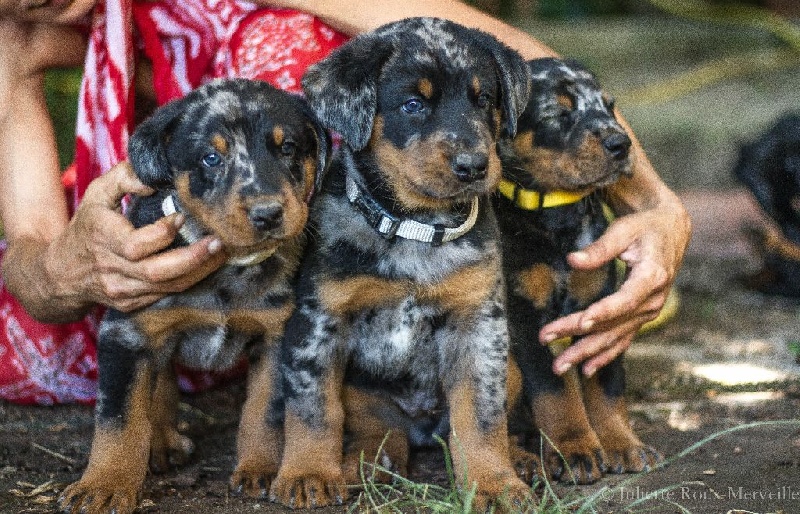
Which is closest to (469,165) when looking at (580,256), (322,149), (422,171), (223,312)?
(422,171)

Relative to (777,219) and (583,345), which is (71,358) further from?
(777,219)

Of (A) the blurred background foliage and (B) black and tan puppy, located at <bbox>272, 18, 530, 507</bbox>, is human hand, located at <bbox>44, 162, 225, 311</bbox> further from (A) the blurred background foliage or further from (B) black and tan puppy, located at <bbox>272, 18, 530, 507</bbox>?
(A) the blurred background foliage

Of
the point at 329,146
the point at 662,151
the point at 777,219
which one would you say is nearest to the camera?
the point at 329,146

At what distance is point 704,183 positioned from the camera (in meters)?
9.98

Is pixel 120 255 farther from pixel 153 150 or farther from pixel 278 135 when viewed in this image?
pixel 278 135

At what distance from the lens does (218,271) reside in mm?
3992

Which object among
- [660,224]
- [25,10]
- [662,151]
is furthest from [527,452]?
[662,151]

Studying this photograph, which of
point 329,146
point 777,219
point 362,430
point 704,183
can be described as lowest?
point 704,183

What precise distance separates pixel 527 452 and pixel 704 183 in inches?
256

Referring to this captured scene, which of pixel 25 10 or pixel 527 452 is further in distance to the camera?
pixel 25 10

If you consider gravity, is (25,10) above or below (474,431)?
above

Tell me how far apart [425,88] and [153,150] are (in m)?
0.98

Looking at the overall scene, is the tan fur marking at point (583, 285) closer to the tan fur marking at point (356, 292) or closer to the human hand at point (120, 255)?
the tan fur marking at point (356, 292)

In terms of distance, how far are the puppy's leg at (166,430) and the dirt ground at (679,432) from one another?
0.06 m
